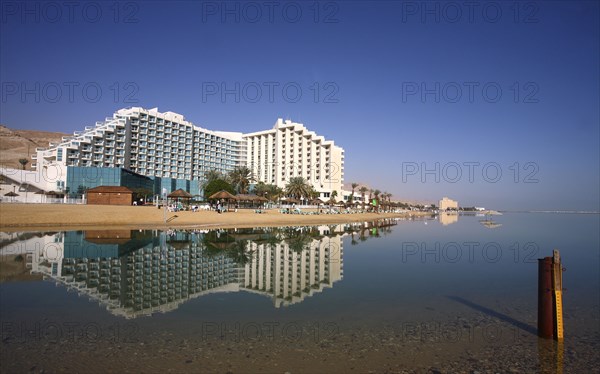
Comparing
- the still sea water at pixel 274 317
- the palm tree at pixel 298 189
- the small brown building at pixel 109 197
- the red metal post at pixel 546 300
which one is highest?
the palm tree at pixel 298 189

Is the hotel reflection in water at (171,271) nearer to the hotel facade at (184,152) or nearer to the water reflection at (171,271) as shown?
the water reflection at (171,271)

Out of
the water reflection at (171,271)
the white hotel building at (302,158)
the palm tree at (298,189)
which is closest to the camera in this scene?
Result: the water reflection at (171,271)

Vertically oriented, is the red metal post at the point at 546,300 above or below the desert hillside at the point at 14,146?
below

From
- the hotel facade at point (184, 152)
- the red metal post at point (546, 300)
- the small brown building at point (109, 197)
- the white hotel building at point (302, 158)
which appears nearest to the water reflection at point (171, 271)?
the red metal post at point (546, 300)

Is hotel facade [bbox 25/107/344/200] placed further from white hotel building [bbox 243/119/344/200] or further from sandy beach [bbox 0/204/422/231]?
sandy beach [bbox 0/204/422/231]

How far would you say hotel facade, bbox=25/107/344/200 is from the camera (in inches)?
3757

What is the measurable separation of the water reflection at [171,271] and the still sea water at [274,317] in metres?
0.07

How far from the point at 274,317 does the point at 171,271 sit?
6642 mm

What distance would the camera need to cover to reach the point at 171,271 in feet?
44.9

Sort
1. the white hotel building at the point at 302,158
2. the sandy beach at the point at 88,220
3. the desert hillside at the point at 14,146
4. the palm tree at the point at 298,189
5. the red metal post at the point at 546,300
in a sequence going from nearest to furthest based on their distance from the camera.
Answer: the red metal post at the point at 546,300 < the sandy beach at the point at 88,220 < the palm tree at the point at 298,189 < the white hotel building at the point at 302,158 < the desert hillside at the point at 14,146

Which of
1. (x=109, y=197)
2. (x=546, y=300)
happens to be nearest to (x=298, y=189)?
(x=109, y=197)

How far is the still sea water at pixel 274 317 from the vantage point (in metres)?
6.25

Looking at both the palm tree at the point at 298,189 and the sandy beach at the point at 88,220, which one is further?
the palm tree at the point at 298,189

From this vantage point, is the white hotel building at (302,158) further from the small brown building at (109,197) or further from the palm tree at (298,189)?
the small brown building at (109,197)
